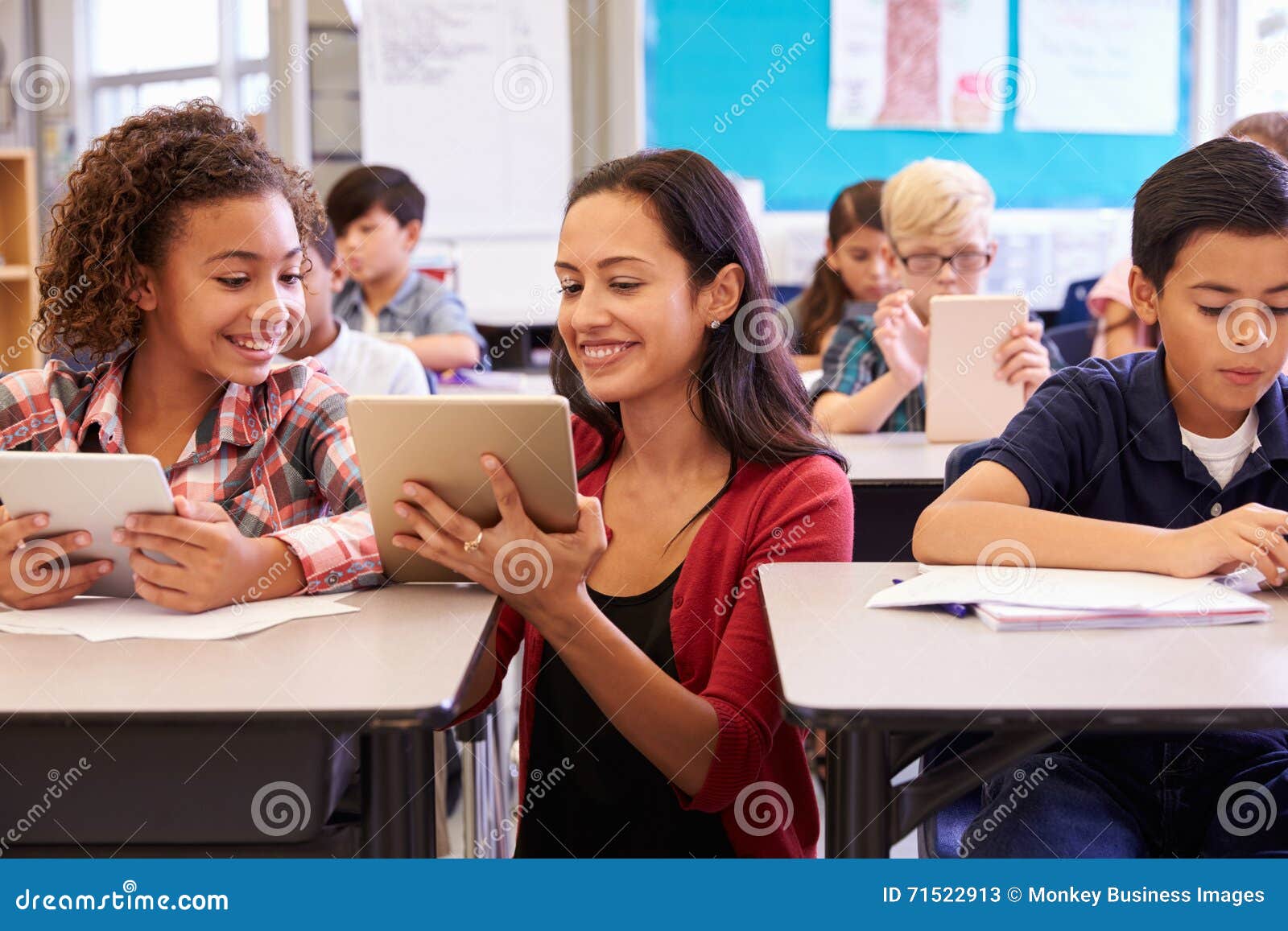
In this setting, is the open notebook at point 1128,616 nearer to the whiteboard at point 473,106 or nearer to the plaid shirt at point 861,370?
the plaid shirt at point 861,370

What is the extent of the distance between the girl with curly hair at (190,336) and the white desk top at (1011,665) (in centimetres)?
57

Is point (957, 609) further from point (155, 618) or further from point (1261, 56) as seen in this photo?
point (1261, 56)

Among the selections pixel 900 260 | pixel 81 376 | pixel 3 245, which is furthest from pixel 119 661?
pixel 3 245

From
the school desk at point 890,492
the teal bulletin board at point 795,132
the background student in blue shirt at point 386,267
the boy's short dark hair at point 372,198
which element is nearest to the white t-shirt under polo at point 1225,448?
the school desk at point 890,492

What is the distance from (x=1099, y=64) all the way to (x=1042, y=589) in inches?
185

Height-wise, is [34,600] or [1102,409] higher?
[1102,409]

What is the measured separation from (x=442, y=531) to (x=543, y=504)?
107mm

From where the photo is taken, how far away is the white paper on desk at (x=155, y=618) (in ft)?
3.80

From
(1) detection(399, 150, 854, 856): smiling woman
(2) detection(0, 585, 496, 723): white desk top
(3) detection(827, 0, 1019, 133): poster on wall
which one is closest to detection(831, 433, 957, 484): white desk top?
(1) detection(399, 150, 854, 856): smiling woman

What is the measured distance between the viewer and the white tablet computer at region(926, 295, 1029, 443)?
2447 millimetres

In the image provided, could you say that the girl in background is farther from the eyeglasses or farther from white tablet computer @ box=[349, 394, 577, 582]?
white tablet computer @ box=[349, 394, 577, 582]

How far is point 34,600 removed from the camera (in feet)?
4.11
